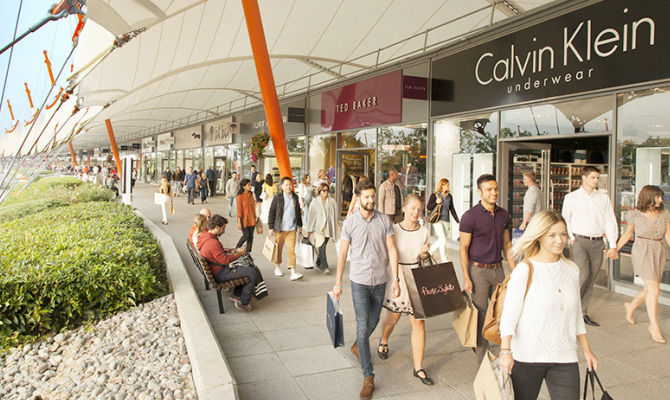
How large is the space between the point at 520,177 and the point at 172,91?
58.2 feet

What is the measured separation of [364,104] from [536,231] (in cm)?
1178

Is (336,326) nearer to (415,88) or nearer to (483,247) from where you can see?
(483,247)

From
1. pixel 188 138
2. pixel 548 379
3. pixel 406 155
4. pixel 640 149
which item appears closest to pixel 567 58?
pixel 640 149

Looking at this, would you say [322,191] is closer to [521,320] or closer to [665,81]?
[665,81]

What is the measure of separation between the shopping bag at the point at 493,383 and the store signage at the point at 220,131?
75.6 ft

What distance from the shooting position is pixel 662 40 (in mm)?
6574

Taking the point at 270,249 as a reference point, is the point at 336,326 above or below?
below

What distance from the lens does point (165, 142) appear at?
132 ft

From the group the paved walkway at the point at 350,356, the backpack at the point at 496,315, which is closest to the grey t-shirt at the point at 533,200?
the paved walkway at the point at 350,356

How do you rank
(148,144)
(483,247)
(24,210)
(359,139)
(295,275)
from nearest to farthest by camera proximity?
(483,247) → (295,275) → (24,210) → (359,139) → (148,144)

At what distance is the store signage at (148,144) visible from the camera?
47703 mm

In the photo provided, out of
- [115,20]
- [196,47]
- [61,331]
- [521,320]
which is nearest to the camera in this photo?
[521,320]

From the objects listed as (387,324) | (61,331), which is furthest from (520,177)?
(61,331)

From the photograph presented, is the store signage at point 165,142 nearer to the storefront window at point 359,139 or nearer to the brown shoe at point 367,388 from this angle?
the storefront window at point 359,139
